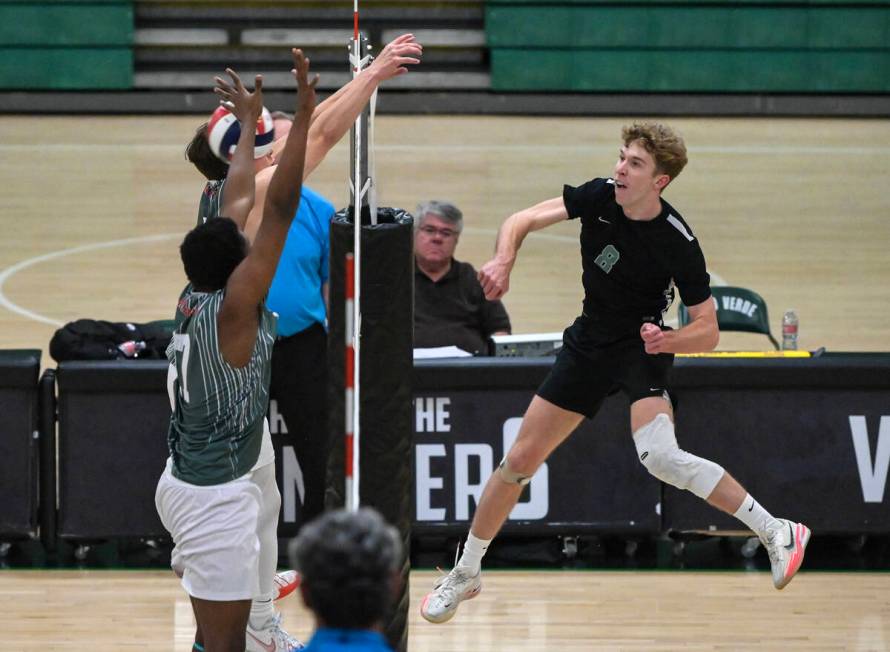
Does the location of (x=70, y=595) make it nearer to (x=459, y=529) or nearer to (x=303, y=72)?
(x=459, y=529)

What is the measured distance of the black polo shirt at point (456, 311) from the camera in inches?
312

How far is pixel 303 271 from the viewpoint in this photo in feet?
20.5

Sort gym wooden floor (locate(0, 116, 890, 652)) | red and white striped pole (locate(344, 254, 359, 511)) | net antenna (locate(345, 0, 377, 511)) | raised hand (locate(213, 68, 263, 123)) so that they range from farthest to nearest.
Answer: gym wooden floor (locate(0, 116, 890, 652))
raised hand (locate(213, 68, 263, 123))
net antenna (locate(345, 0, 377, 511))
red and white striped pole (locate(344, 254, 359, 511))

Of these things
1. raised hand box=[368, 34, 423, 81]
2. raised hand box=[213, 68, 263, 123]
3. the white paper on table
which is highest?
raised hand box=[368, 34, 423, 81]

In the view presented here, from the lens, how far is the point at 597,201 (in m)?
5.64

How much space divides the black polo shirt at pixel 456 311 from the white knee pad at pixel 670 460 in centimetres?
239

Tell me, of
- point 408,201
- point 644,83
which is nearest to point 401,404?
point 408,201

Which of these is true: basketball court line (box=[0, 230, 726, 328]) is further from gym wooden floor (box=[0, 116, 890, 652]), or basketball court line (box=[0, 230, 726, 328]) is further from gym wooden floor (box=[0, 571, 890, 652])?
gym wooden floor (box=[0, 571, 890, 652])

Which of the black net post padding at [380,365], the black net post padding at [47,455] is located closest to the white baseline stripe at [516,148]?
the black net post padding at [47,455]

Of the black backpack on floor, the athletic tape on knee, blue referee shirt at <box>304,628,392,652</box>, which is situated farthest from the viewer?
the black backpack on floor

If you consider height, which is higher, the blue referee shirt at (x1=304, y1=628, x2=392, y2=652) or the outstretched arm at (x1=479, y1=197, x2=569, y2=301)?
the outstretched arm at (x1=479, y1=197, x2=569, y2=301)

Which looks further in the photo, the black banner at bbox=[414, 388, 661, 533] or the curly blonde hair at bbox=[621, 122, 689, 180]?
the black banner at bbox=[414, 388, 661, 533]

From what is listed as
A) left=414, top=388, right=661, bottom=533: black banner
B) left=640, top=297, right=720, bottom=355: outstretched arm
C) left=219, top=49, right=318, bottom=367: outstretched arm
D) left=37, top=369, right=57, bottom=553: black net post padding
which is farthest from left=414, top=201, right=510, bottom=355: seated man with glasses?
left=219, top=49, right=318, bottom=367: outstretched arm

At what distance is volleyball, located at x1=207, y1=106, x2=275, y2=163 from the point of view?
533cm
